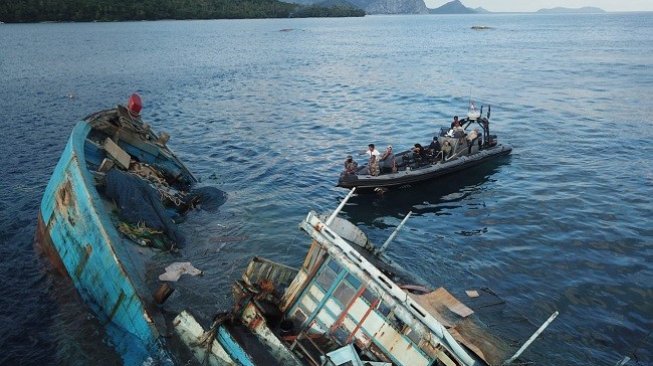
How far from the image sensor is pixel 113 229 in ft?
42.7

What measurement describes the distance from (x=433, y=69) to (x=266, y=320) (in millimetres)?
59382

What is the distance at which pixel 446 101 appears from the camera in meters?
Answer: 44.0

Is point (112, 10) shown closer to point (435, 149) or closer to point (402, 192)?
point (435, 149)

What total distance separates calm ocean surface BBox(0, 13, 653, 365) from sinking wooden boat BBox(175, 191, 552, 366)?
345cm

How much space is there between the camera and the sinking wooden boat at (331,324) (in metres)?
8.38

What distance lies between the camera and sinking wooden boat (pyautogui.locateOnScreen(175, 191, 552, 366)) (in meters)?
8.38

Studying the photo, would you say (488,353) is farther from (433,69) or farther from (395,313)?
(433,69)

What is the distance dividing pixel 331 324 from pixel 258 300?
5.37 ft

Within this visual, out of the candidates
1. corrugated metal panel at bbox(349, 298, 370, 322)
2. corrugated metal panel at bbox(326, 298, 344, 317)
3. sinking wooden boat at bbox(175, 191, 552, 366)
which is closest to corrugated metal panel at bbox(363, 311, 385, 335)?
sinking wooden boat at bbox(175, 191, 552, 366)

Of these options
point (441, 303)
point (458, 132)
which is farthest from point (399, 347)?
point (458, 132)

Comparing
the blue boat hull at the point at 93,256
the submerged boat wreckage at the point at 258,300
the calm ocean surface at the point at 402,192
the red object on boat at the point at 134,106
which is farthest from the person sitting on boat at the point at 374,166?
the blue boat hull at the point at 93,256

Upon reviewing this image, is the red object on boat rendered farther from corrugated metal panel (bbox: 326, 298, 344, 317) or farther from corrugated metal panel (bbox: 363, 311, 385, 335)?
corrugated metal panel (bbox: 363, 311, 385, 335)

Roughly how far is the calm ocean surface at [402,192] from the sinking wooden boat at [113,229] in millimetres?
723

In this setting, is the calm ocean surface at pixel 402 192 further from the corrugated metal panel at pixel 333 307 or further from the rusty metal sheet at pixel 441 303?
the corrugated metal panel at pixel 333 307
